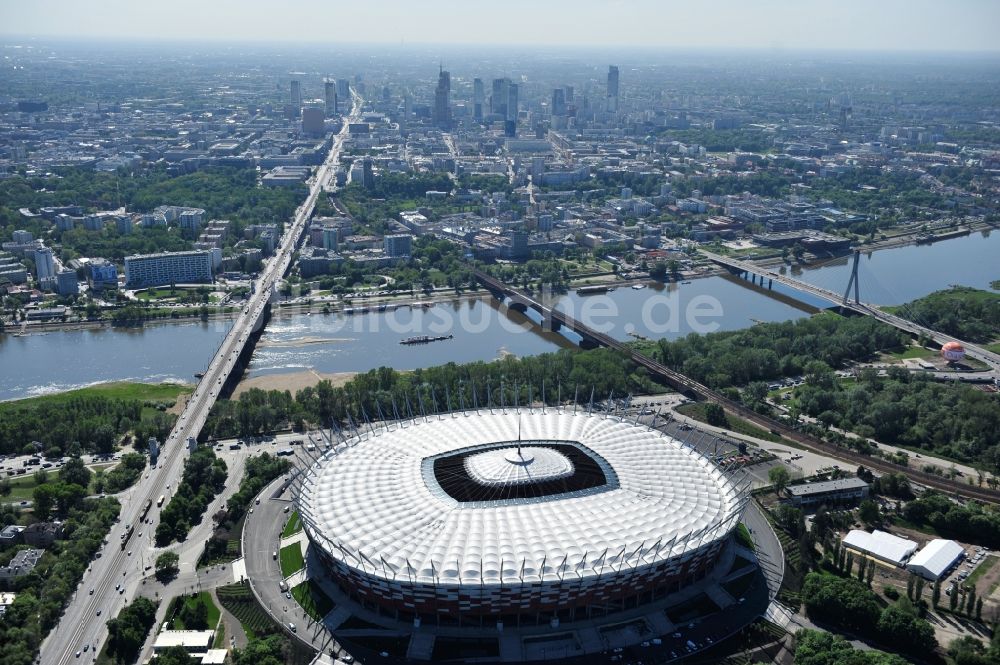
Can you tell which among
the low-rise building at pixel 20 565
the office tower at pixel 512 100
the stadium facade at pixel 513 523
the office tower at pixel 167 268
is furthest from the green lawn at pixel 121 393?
the office tower at pixel 512 100

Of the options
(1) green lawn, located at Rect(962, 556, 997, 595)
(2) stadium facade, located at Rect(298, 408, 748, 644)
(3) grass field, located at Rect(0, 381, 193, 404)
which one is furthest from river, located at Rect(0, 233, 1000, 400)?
(1) green lawn, located at Rect(962, 556, 997, 595)

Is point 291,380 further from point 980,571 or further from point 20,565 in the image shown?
point 980,571

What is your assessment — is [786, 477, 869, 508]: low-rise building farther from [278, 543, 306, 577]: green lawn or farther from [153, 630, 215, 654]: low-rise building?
[153, 630, 215, 654]: low-rise building

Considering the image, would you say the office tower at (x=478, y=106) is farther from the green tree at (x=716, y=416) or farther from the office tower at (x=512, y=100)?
the green tree at (x=716, y=416)

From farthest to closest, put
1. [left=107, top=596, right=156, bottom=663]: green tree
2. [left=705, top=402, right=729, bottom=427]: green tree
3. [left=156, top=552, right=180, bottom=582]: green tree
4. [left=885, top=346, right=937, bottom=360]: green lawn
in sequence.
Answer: [left=885, top=346, right=937, bottom=360]: green lawn
[left=705, top=402, right=729, bottom=427]: green tree
[left=156, top=552, right=180, bottom=582]: green tree
[left=107, top=596, right=156, bottom=663]: green tree

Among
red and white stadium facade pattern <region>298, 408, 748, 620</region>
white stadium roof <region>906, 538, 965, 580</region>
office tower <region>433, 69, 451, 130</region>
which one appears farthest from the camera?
office tower <region>433, 69, 451, 130</region>
